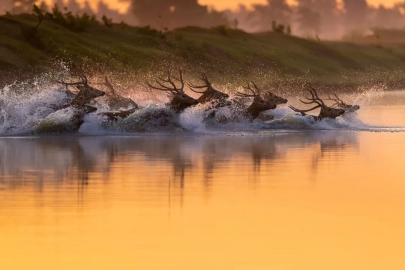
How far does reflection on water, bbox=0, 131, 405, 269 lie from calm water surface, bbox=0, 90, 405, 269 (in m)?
0.02

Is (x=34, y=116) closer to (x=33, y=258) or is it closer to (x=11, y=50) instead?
(x=33, y=258)

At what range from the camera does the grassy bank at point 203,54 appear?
99438 mm

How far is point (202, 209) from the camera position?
14.5 meters

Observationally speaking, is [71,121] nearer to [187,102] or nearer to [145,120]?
[145,120]

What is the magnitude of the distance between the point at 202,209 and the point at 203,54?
12192 centimetres

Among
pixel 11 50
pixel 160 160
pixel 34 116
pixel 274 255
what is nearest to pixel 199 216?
pixel 274 255

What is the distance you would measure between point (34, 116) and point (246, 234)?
20.7 meters

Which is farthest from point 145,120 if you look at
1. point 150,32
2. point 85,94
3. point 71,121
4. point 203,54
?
point 150,32

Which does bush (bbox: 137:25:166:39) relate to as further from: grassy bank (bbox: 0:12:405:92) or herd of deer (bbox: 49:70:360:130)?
herd of deer (bbox: 49:70:360:130)

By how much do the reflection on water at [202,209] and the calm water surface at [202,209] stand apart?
0.02 meters

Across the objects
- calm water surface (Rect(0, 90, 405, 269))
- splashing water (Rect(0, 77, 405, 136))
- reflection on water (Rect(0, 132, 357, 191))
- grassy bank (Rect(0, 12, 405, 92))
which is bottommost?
calm water surface (Rect(0, 90, 405, 269))

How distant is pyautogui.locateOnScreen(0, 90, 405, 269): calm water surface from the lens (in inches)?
452

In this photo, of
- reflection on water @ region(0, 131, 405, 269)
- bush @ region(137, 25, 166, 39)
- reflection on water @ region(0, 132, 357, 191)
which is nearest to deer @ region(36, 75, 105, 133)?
reflection on water @ region(0, 132, 357, 191)

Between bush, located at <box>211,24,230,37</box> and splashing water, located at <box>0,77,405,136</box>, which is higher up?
bush, located at <box>211,24,230,37</box>
